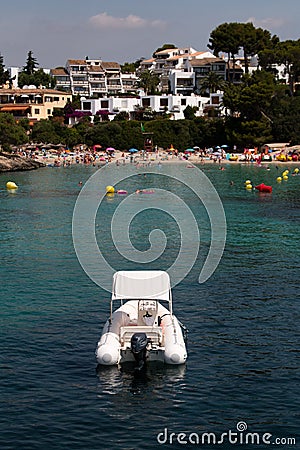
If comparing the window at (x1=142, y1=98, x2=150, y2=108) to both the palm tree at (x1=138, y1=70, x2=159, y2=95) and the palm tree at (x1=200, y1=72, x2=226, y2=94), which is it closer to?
the palm tree at (x1=138, y1=70, x2=159, y2=95)

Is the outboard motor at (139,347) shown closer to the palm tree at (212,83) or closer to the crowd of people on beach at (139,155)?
the crowd of people on beach at (139,155)

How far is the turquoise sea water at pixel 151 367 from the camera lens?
1877cm

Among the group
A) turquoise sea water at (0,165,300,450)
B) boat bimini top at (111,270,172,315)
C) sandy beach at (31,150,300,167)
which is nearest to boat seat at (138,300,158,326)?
boat bimini top at (111,270,172,315)

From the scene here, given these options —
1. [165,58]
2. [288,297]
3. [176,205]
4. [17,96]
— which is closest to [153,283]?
[288,297]

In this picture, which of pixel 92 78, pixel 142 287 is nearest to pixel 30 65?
pixel 92 78

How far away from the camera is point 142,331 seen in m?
22.7

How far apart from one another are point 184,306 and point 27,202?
41.4m

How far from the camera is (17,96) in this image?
495 ft

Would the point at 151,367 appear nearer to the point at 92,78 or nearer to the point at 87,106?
the point at 87,106

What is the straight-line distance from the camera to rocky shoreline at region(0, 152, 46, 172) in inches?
4250

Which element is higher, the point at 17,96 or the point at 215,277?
the point at 17,96

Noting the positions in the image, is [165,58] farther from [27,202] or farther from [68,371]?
[68,371]

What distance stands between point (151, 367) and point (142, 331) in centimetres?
118

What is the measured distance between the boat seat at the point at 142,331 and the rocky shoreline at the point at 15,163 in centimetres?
8709
